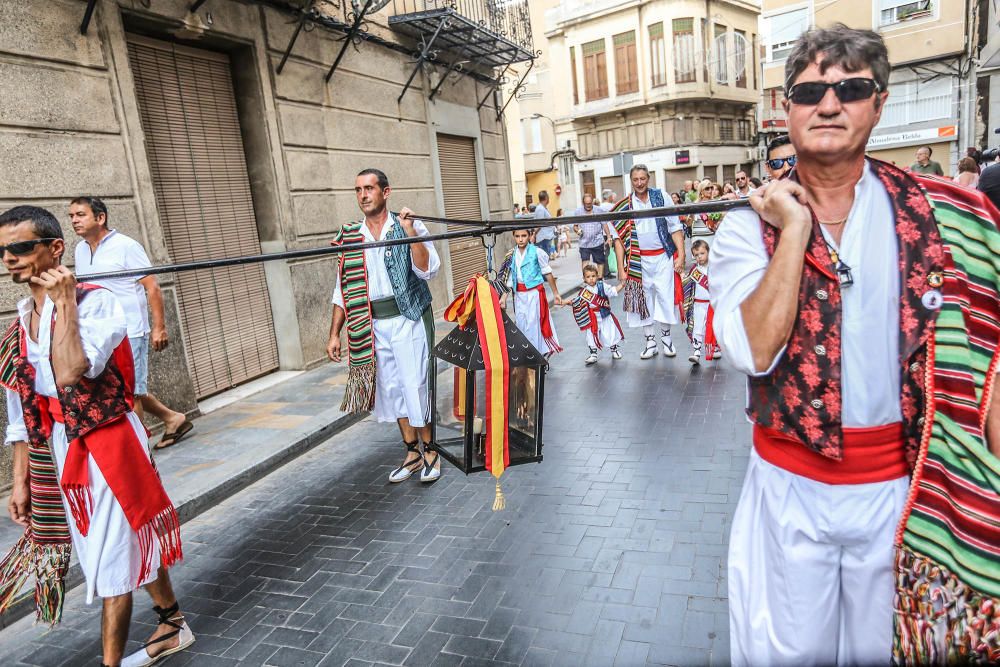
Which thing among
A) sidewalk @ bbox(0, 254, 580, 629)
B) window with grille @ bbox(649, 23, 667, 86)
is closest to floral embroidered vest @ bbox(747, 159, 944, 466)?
sidewalk @ bbox(0, 254, 580, 629)

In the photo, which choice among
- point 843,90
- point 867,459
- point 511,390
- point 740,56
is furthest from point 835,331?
point 740,56

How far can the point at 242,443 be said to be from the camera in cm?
603

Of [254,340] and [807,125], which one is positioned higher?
[807,125]

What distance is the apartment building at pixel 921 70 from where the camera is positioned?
2616 cm

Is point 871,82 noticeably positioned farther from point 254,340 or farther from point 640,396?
point 254,340

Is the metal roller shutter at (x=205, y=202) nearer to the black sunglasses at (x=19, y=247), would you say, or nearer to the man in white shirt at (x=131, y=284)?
the man in white shirt at (x=131, y=284)

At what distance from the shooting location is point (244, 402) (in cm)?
751

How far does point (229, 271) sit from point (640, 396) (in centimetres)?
506

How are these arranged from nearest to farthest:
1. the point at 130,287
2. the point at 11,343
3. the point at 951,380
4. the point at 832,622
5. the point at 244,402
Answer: the point at 951,380 → the point at 832,622 → the point at 11,343 → the point at 130,287 → the point at 244,402

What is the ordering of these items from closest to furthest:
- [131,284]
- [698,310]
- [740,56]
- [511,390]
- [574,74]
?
1. [511,390]
2. [131,284]
3. [698,310]
4. [574,74]
5. [740,56]

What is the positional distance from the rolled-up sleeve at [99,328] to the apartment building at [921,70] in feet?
86.4

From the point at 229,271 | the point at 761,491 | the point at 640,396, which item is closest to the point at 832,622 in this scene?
the point at 761,491

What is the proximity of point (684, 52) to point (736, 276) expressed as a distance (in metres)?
35.8

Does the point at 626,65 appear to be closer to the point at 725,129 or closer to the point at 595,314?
the point at 725,129
